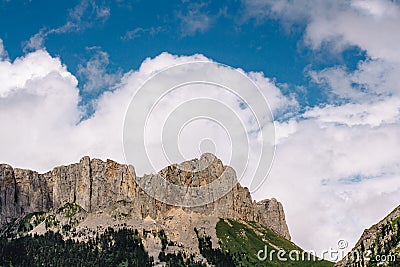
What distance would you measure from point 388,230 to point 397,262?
1213 inches

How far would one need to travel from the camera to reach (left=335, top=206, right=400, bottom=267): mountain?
168 m

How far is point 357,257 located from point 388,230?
1768 cm

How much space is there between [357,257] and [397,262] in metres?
22.3

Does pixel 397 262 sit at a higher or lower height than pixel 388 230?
lower

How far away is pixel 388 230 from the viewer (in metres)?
191

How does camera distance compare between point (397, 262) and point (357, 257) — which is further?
point (357, 257)

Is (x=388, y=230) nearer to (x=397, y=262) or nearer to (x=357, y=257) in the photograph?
(x=357, y=257)

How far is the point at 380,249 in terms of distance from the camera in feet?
591

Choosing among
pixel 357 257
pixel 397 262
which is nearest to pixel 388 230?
pixel 357 257

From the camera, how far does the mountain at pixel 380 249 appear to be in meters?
168

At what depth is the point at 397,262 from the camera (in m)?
161

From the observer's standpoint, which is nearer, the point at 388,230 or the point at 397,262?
the point at 397,262
